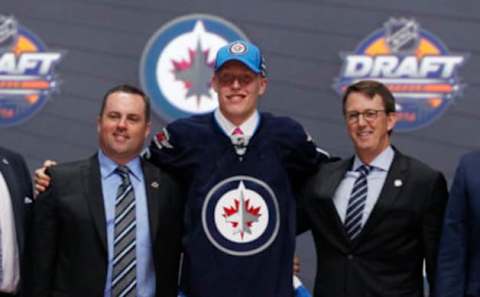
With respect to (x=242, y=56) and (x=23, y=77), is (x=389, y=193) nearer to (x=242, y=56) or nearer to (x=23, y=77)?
(x=242, y=56)

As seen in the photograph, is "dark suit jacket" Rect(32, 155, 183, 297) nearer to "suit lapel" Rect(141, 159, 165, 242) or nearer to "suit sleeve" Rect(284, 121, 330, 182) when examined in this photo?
"suit lapel" Rect(141, 159, 165, 242)

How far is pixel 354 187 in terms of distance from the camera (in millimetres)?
2803

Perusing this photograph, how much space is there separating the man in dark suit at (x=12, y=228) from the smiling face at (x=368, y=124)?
1.00m

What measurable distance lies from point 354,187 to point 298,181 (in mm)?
181

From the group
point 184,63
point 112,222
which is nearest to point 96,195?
point 112,222

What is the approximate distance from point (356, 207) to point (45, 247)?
2.87 feet

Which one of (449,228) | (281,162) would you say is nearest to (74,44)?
(281,162)

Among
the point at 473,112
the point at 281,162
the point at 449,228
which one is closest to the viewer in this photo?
the point at 449,228

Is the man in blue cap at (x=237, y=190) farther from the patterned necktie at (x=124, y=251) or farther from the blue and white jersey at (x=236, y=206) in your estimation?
the patterned necktie at (x=124, y=251)

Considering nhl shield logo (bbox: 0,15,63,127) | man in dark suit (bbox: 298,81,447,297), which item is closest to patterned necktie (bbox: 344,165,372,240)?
man in dark suit (bbox: 298,81,447,297)

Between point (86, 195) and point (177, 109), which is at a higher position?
point (177, 109)

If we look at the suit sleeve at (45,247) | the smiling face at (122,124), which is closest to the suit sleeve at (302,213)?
the smiling face at (122,124)

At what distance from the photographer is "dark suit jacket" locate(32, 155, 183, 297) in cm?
266

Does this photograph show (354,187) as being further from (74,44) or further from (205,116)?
(74,44)
